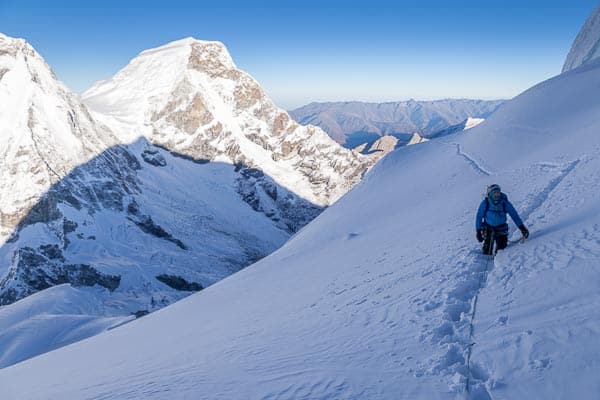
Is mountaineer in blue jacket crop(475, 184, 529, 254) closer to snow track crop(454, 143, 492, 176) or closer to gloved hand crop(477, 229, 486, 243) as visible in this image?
gloved hand crop(477, 229, 486, 243)

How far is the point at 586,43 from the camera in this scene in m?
66.8

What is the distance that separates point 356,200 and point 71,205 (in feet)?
267

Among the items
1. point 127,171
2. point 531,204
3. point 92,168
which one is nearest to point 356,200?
point 531,204

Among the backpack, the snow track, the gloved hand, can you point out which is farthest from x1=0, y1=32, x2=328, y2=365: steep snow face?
the backpack

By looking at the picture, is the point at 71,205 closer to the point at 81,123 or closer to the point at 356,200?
the point at 81,123

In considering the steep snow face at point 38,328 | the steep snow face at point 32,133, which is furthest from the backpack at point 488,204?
the steep snow face at point 32,133

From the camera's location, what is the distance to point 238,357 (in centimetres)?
765

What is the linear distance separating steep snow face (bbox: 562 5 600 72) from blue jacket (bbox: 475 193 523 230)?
65.1 metres

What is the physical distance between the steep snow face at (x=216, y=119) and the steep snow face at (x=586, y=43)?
321 feet

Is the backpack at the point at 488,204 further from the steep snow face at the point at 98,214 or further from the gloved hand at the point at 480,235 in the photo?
the steep snow face at the point at 98,214

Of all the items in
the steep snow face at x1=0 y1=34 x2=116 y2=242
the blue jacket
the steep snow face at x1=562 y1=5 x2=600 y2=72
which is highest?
the steep snow face at x1=0 y1=34 x2=116 y2=242

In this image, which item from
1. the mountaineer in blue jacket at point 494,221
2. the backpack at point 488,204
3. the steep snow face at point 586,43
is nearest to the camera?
the mountaineer in blue jacket at point 494,221

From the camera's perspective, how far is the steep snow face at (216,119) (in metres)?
156

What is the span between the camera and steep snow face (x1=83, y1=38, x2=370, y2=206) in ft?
513
